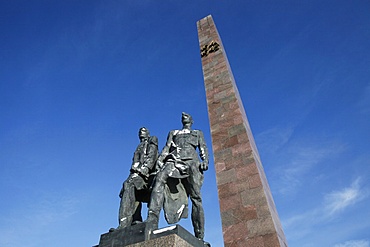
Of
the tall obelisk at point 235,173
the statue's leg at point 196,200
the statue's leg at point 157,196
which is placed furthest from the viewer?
the tall obelisk at point 235,173

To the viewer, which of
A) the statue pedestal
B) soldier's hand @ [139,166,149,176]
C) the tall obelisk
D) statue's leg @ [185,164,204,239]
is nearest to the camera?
the statue pedestal

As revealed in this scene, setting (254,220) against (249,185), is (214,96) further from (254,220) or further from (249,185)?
(254,220)

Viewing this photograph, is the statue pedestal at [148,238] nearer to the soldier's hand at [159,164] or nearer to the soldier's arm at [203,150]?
the soldier's hand at [159,164]

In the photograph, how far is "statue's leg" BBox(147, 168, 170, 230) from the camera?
156 inches

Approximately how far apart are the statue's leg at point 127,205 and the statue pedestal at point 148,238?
0.50 metres

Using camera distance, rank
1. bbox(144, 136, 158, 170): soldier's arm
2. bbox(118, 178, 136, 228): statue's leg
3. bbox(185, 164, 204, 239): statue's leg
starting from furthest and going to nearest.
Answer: bbox(144, 136, 158, 170): soldier's arm, bbox(185, 164, 204, 239): statue's leg, bbox(118, 178, 136, 228): statue's leg

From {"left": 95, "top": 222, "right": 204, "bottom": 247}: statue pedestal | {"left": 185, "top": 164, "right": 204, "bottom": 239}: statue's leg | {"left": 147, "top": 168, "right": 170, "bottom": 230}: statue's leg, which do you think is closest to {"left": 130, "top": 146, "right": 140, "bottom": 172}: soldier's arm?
{"left": 147, "top": 168, "right": 170, "bottom": 230}: statue's leg

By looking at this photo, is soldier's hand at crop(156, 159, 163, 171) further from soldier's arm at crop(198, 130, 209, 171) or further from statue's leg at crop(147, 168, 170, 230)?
soldier's arm at crop(198, 130, 209, 171)

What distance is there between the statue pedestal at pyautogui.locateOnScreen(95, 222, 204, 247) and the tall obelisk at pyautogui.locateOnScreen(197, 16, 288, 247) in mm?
3192

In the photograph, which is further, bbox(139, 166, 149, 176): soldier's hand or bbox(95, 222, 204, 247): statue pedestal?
bbox(139, 166, 149, 176): soldier's hand

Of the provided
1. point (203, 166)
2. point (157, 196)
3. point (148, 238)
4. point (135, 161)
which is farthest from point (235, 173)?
point (148, 238)

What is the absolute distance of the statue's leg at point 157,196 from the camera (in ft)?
13.0

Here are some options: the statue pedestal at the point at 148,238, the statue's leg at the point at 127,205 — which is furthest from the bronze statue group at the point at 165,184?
the statue pedestal at the point at 148,238

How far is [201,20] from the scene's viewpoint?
43.0 ft
